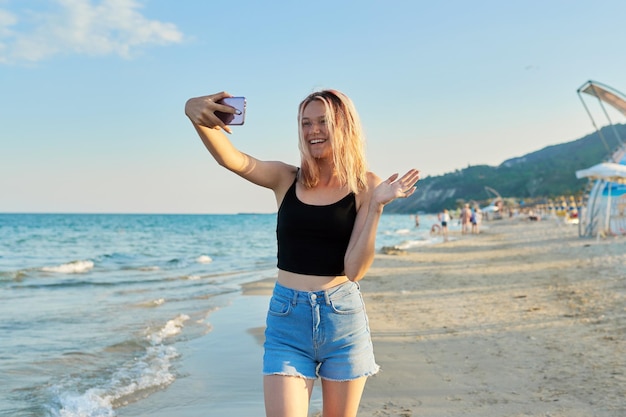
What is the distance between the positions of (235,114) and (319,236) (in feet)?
2.19

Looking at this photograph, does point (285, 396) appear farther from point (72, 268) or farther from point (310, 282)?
point (72, 268)

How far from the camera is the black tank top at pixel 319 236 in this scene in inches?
103

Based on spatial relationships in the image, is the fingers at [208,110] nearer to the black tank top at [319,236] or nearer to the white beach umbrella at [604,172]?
the black tank top at [319,236]

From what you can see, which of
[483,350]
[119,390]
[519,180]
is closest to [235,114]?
[119,390]

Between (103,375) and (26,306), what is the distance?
22.5 ft

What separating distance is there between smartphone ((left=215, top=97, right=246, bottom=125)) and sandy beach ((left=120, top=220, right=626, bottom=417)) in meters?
2.98

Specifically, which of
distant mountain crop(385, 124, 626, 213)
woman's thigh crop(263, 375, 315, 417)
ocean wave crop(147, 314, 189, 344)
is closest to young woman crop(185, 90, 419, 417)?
woman's thigh crop(263, 375, 315, 417)

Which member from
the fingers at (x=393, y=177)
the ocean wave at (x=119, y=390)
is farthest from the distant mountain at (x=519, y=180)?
the fingers at (x=393, y=177)

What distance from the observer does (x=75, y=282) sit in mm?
17141

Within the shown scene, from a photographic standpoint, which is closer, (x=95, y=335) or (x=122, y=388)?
(x=122, y=388)

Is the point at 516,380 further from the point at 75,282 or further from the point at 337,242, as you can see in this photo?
the point at 75,282

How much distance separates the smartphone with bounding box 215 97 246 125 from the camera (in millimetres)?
2496

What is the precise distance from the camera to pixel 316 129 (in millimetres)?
2734

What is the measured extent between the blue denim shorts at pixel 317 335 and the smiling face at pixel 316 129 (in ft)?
2.18
